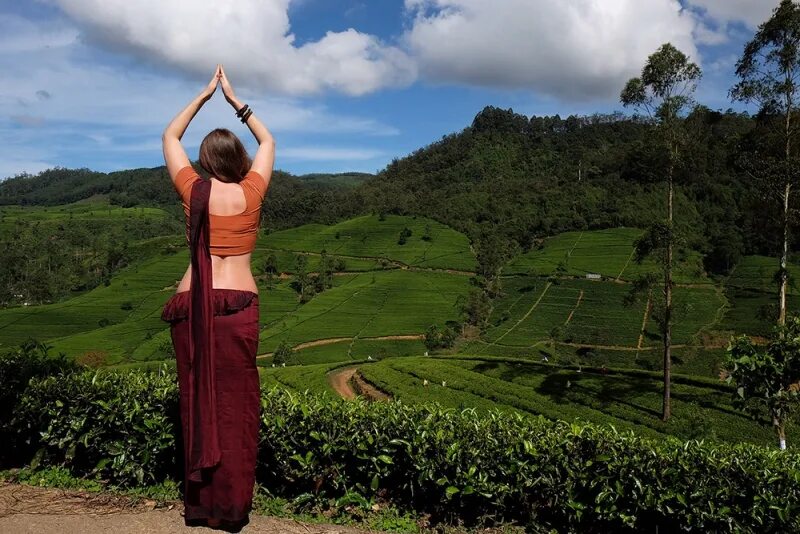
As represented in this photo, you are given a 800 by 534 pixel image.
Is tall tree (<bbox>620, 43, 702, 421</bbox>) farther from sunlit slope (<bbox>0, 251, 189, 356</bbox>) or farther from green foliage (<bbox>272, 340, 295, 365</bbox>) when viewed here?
sunlit slope (<bbox>0, 251, 189, 356</bbox>)

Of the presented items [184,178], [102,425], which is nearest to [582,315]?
[102,425]

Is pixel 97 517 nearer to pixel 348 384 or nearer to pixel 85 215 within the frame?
pixel 348 384

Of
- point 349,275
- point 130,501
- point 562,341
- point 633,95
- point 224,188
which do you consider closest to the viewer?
point 224,188

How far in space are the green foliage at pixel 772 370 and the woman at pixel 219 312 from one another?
207 inches

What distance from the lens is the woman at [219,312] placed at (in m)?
2.72

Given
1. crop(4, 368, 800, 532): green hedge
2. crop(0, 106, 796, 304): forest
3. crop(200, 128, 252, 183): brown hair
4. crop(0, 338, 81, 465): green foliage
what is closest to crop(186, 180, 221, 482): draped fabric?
crop(200, 128, 252, 183): brown hair

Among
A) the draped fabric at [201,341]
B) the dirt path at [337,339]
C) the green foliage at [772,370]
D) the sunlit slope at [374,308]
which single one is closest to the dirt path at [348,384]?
the dirt path at [337,339]

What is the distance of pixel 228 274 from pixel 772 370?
19.0 feet

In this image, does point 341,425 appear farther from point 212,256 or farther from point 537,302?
point 537,302

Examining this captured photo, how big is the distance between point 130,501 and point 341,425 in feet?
4.97

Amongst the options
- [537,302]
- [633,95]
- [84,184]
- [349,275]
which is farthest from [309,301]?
[84,184]

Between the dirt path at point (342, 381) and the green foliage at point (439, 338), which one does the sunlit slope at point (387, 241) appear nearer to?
the green foliage at point (439, 338)

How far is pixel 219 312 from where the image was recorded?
9.02 feet

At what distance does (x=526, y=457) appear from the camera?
4.00m
